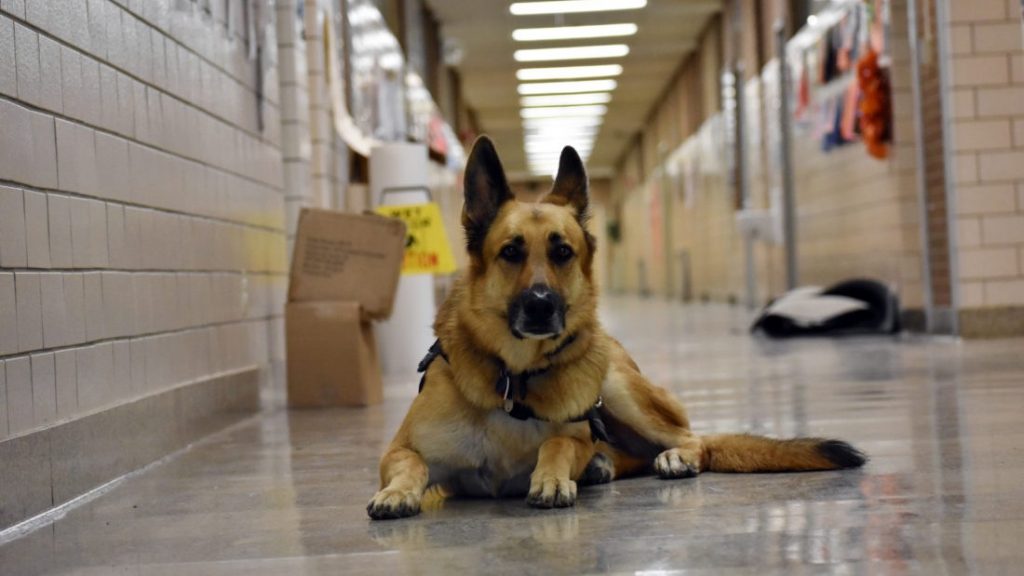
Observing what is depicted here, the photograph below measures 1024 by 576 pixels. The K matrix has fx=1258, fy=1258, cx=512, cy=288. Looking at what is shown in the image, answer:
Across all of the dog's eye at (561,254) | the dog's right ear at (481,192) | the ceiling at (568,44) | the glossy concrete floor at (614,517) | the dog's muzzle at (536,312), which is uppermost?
the ceiling at (568,44)

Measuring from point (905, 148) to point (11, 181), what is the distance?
21.9 feet

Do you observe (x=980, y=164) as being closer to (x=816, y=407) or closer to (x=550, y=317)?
(x=816, y=407)

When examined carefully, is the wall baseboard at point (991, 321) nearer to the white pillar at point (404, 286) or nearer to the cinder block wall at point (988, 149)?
the cinder block wall at point (988, 149)

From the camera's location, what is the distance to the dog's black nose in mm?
2691

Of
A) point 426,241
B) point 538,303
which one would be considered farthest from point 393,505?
point 426,241

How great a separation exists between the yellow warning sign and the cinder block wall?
305 centimetres

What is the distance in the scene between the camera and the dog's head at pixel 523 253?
2.72m

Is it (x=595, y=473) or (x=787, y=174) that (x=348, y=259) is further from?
(x=787, y=174)

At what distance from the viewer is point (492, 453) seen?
9.07 feet

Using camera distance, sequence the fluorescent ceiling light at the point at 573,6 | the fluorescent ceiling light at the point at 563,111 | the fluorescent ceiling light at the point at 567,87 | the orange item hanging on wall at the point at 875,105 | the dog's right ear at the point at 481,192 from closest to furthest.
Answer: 1. the dog's right ear at the point at 481,192
2. the orange item hanging on wall at the point at 875,105
3. the fluorescent ceiling light at the point at 573,6
4. the fluorescent ceiling light at the point at 567,87
5. the fluorescent ceiling light at the point at 563,111

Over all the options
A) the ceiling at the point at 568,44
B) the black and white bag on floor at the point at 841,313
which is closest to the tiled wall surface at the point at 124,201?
the black and white bag on floor at the point at 841,313

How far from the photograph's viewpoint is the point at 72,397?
314 cm

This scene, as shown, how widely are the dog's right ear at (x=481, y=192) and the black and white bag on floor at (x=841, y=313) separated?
6.38m

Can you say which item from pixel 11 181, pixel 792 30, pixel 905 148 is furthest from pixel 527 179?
pixel 11 181
